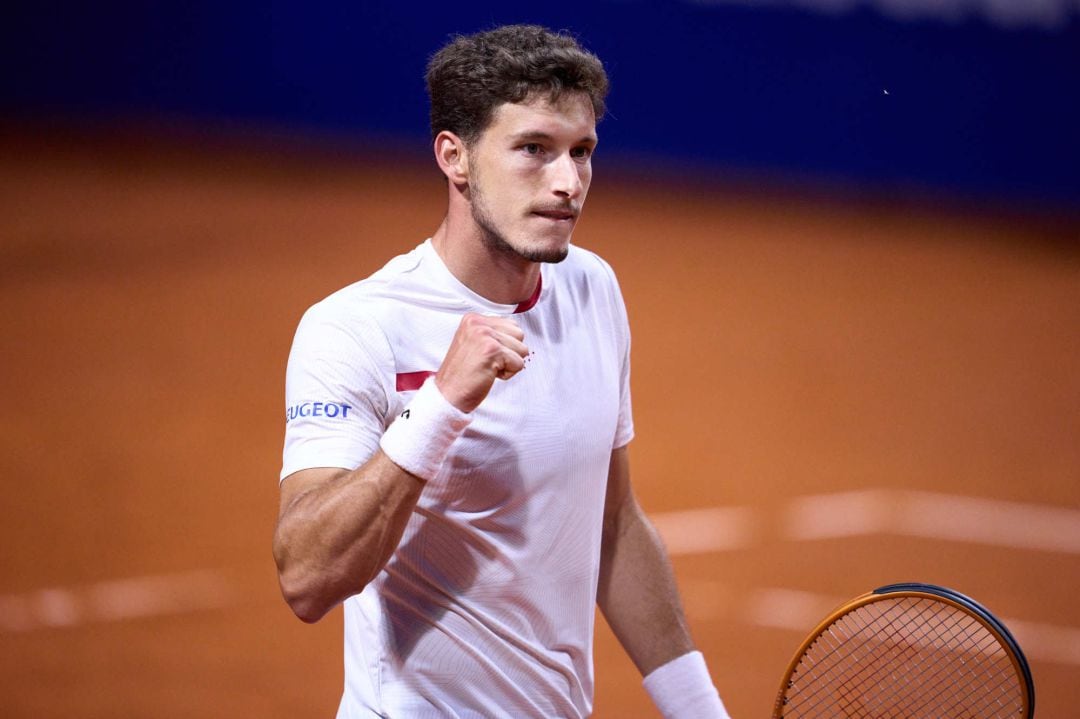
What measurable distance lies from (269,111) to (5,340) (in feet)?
17.2

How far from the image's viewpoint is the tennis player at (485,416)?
10.2 feet

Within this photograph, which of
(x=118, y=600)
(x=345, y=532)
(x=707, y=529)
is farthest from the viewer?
(x=707, y=529)

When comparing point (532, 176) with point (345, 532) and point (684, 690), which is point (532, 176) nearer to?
point (345, 532)

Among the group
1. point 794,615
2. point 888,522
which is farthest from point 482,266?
point 888,522

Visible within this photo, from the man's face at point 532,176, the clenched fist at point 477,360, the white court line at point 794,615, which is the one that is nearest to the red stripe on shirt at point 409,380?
the clenched fist at point 477,360

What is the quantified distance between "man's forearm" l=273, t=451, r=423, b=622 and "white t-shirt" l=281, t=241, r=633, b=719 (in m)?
0.21

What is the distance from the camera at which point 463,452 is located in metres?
3.17

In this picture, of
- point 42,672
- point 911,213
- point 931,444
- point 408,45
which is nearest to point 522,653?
point 42,672

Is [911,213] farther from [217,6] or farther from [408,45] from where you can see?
[217,6]

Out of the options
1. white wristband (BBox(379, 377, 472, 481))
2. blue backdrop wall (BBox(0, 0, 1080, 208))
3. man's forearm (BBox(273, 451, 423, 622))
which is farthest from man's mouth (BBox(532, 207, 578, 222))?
blue backdrop wall (BBox(0, 0, 1080, 208))

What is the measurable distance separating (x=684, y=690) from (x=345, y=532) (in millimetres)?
1229

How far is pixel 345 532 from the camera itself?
2812 millimetres

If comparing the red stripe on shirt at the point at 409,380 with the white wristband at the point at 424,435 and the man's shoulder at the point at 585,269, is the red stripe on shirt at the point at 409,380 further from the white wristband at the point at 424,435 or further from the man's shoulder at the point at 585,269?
the man's shoulder at the point at 585,269

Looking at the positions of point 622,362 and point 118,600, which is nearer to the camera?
point 622,362
